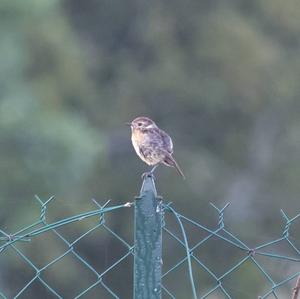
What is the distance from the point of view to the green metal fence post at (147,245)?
3590mm

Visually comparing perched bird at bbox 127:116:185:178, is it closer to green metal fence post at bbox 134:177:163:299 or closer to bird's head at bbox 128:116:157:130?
bird's head at bbox 128:116:157:130

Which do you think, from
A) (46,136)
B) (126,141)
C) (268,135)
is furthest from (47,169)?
(268,135)

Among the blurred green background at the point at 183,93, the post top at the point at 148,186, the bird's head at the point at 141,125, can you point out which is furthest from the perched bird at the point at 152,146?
the blurred green background at the point at 183,93

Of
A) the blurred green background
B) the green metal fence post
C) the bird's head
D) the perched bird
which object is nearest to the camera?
the green metal fence post

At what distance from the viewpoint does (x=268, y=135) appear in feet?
82.4

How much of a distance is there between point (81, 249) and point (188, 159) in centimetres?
340

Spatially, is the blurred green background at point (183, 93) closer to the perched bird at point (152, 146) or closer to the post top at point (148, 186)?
the perched bird at point (152, 146)

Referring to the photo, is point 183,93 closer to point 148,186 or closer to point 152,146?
point 152,146

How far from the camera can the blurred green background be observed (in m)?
21.7

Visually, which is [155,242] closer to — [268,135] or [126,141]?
[126,141]

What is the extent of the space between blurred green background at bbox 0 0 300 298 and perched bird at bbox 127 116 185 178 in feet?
40.3

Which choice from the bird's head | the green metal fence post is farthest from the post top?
the bird's head

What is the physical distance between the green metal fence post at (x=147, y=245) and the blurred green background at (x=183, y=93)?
1521cm

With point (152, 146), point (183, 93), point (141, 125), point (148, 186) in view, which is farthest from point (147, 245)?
point (183, 93)
